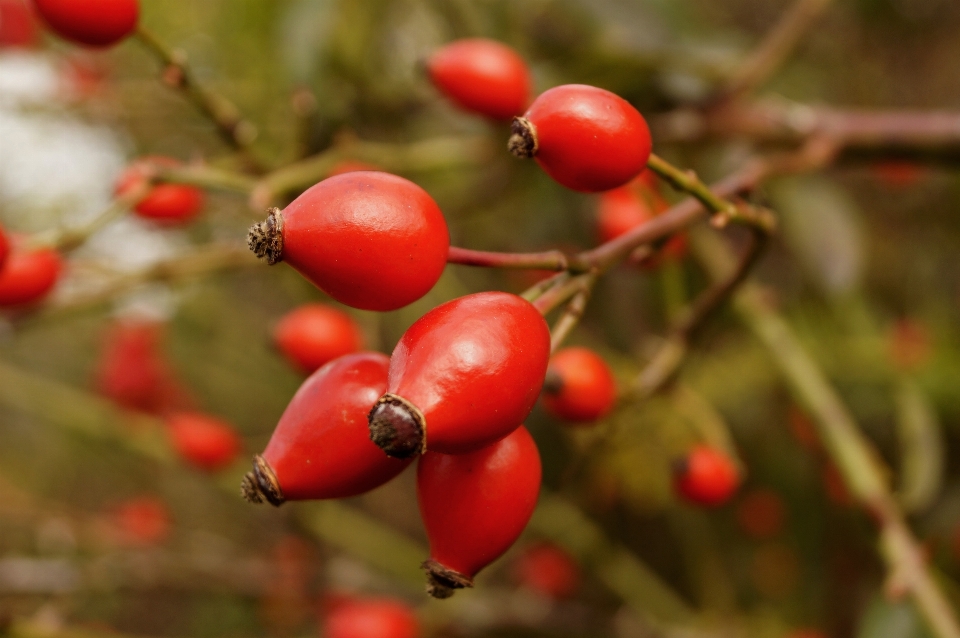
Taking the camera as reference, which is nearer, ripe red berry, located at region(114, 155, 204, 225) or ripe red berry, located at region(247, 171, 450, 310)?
ripe red berry, located at region(247, 171, 450, 310)

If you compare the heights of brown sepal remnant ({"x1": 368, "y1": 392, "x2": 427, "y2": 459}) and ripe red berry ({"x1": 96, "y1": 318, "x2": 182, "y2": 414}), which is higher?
ripe red berry ({"x1": 96, "y1": 318, "x2": 182, "y2": 414})

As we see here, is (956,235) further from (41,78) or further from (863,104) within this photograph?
(41,78)

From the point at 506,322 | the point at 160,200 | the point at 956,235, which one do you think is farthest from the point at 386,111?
→ the point at 956,235

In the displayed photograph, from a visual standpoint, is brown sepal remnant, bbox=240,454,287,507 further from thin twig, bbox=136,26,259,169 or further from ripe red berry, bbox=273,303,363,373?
thin twig, bbox=136,26,259,169

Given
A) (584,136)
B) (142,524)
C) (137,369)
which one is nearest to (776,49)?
(584,136)

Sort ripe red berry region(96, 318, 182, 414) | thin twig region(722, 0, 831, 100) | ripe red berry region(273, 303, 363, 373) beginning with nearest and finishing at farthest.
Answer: ripe red berry region(273, 303, 363, 373), thin twig region(722, 0, 831, 100), ripe red berry region(96, 318, 182, 414)

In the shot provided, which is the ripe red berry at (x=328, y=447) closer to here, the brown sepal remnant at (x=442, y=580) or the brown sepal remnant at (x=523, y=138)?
the brown sepal remnant at (x=442, y=580)

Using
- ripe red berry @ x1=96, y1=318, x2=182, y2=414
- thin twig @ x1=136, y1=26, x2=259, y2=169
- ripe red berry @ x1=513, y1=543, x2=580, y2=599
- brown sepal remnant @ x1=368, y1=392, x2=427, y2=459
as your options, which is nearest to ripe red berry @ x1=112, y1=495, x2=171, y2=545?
ripe red berry @ x1=96, y1=318, x2=182, y2=414
